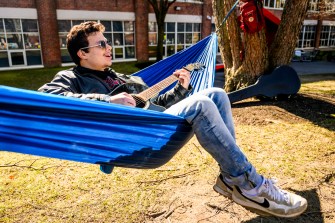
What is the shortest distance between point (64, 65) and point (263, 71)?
10.5 meters

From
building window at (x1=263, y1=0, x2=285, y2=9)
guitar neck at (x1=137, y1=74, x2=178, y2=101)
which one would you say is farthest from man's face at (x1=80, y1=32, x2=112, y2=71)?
building window at (x1=263, y1=0, x2=285, y2=9)

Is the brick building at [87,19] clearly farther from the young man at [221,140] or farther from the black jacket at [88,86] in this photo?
the young man at [221,140]

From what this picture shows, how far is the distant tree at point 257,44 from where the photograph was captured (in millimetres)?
3768

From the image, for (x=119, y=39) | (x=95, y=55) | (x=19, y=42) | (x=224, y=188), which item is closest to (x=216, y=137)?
(x=224, y=188)

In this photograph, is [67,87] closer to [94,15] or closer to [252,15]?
[252,15]

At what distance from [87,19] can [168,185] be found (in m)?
12.0

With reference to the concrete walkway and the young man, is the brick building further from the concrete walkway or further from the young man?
the young man

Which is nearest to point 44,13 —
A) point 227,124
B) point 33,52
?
point 33,52

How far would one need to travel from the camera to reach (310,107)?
366 cm

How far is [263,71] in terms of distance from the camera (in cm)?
396

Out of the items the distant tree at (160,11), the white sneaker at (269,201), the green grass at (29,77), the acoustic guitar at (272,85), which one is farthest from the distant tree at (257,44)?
the distant tree at (160,11)

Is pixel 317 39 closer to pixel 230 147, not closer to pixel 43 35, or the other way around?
pixel 43 35

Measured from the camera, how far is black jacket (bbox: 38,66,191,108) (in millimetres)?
1468

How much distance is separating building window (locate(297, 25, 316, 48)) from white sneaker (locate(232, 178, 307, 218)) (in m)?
21.3
